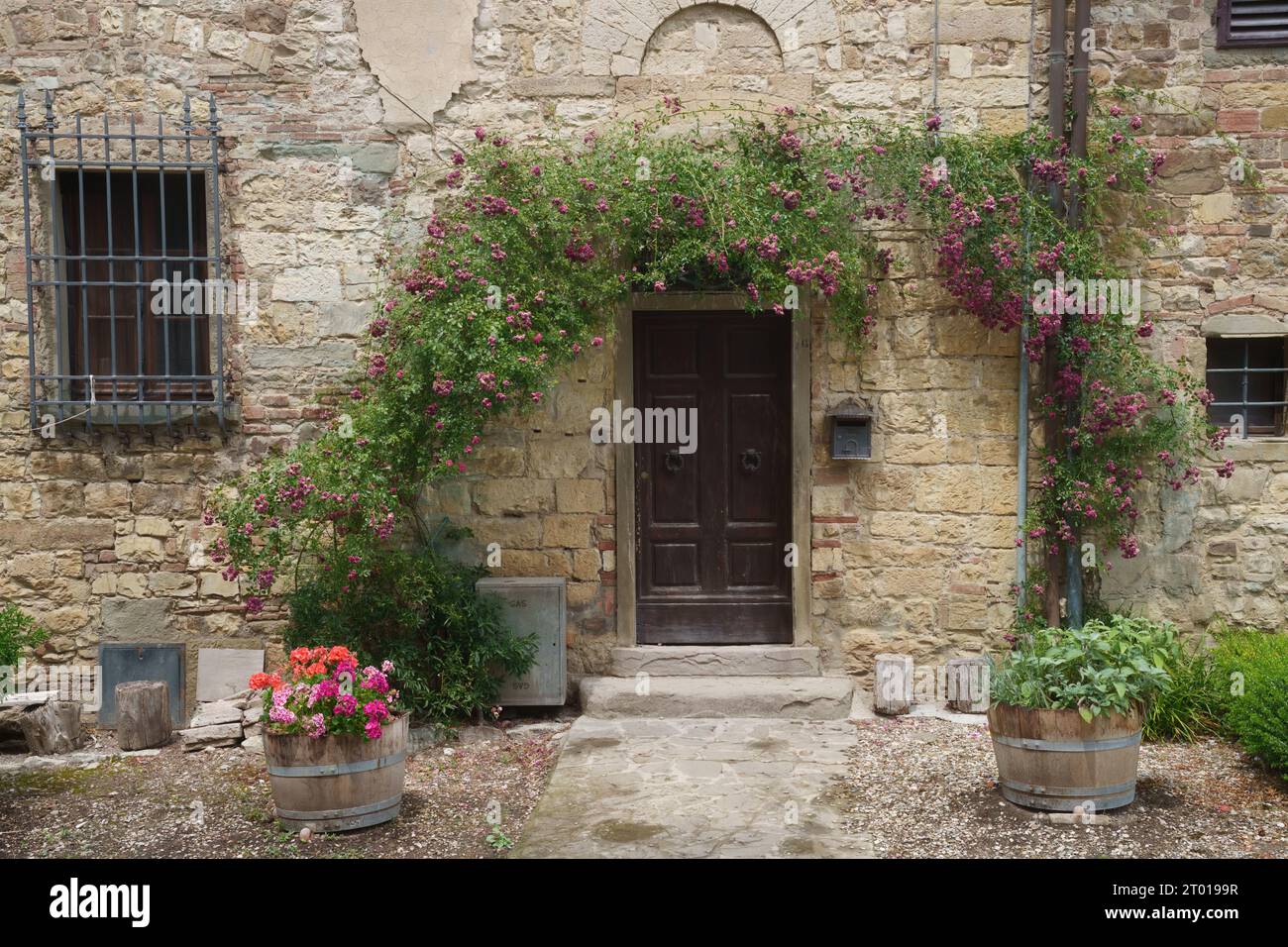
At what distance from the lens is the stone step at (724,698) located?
6.42 m

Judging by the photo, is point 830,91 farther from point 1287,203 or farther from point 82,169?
point 82,169

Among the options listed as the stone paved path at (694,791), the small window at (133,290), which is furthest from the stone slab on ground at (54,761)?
the stone paved path at (694,791)

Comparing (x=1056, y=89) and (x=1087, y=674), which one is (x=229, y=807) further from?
(x=1056, y=89)

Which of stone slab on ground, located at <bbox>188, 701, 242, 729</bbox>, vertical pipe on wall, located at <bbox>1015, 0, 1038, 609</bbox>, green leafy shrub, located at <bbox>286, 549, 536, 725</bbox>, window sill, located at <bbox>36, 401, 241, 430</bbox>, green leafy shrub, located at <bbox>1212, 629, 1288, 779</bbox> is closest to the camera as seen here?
green leafy shrub, located at <bbox>1212, 629, 1288, 779</bbox>

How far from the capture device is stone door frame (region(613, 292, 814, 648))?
6691mm

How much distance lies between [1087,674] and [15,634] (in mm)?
5227

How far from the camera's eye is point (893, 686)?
647cm

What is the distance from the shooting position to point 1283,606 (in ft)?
21.9

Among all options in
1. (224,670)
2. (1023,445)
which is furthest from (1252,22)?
(224,670)

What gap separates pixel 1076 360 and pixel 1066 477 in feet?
2.08

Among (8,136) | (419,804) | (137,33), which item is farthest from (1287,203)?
(8,136)

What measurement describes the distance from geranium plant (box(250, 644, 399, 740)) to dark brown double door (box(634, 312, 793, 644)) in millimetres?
2355

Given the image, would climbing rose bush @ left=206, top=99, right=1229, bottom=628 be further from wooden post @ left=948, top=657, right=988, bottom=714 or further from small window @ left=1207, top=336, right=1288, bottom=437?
wooden post @ left=948, top=657, right=988, bottom=714

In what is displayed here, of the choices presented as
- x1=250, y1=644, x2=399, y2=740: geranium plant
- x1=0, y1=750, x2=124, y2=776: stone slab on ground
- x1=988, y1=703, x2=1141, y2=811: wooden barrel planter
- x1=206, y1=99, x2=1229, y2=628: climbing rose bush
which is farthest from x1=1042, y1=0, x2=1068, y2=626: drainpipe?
x1=0, y1=750, x2=124, y2=776: stone slab on ground
